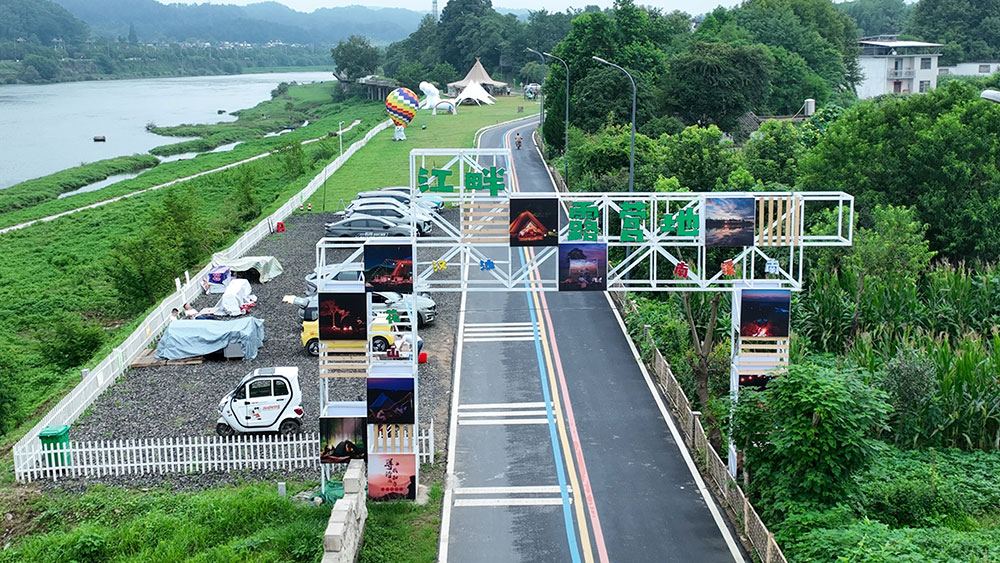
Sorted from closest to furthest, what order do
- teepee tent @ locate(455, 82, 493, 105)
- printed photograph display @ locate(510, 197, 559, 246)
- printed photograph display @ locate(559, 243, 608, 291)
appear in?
printed photograph display @ locate(510, 197, 559, 246)
printed photograph display @ locate(559, 243, 608, 291)
teepee tent @ locate(455, 82, 493, 105)

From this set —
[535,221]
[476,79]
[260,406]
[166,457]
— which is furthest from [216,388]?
[476,79]

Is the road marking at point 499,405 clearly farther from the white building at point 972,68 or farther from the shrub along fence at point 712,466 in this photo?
the white building at point 972,68

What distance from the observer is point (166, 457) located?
2267 cm

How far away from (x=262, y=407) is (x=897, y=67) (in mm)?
103114

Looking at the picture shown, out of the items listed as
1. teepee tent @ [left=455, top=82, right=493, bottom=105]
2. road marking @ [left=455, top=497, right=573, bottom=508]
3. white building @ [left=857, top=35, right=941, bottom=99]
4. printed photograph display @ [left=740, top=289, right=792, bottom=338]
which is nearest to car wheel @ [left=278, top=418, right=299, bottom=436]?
road marking @ [left=455, top=497, right=573, bottom=508]

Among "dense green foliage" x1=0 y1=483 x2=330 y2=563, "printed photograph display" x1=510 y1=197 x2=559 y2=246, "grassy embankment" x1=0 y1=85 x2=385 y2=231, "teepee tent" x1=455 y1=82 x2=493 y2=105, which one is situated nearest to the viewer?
"dense green foliage" x1=0 y1=483 x2=330 y2=563

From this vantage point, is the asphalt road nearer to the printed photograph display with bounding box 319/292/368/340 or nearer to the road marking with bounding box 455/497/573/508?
the road marking with bounding box 455/497/573/508

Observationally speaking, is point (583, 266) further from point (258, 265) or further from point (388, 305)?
point (258, 265)

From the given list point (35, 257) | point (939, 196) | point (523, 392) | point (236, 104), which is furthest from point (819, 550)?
point (236, 104)

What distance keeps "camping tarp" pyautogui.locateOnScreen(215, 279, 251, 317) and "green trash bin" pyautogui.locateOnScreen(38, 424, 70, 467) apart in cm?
1123

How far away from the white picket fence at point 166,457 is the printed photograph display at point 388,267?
163 inches

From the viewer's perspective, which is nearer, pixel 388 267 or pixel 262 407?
pixel 388 267

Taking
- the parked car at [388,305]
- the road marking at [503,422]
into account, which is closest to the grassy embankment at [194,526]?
the road marking at [503,422]

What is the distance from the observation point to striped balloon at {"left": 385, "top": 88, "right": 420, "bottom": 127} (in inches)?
3209
